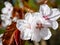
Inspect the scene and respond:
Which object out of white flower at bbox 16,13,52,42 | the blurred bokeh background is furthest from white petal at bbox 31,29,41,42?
the blurred bokeh background

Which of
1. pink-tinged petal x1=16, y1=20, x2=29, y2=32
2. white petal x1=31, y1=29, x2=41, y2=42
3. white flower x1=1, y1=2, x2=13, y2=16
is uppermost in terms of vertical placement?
white flower x1=1, y1=2, x2=13, y2=16

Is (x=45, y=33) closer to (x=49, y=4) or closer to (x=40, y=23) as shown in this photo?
(x=40, y=23)

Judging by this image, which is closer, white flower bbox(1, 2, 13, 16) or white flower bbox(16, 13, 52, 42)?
white flower bbox(16, 13, 52, 42)

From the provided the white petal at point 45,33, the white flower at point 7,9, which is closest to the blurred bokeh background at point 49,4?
the white flower at point 7,9

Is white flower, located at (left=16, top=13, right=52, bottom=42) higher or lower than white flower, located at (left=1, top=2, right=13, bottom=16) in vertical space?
lower

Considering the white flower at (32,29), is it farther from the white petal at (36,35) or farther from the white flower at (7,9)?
the white flower at (7,9)

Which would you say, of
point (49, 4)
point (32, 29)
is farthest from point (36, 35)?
point (49, 4)

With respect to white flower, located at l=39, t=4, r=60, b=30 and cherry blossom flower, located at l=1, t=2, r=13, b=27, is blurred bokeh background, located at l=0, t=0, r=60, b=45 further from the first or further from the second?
white flower, located at l=39, t=4, r=60, b=30

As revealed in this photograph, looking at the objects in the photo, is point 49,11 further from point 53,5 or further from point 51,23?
point 53,5

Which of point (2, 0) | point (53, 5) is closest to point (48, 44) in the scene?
point (53, 5)
